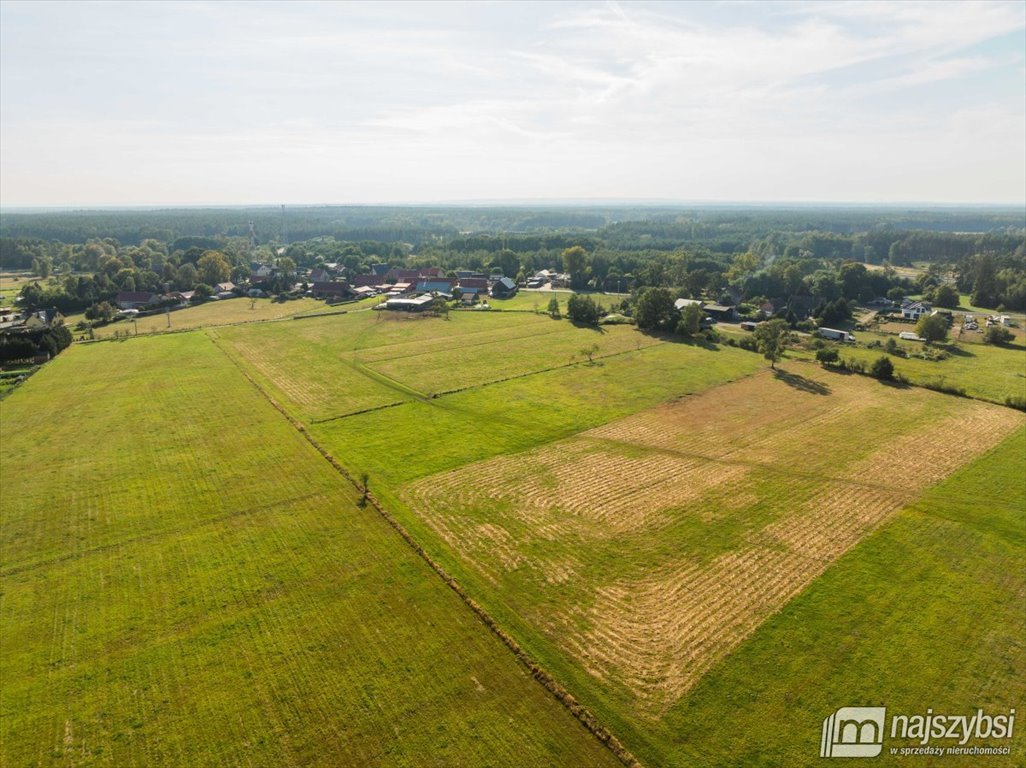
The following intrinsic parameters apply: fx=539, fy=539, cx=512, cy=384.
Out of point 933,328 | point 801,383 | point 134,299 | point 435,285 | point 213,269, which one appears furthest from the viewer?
point 213,269

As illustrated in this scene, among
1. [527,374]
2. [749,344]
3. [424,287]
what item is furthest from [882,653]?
[424,287]

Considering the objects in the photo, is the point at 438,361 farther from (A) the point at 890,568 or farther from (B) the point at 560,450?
(A) the point at 890,568

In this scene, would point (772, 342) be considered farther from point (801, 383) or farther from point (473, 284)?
point (473, 284)

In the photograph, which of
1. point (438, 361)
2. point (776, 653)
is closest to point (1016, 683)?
point (776, 653)

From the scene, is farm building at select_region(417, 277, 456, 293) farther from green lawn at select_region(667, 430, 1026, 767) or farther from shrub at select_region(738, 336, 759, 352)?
green lawn at select_region(667, 430, 1026, 767)

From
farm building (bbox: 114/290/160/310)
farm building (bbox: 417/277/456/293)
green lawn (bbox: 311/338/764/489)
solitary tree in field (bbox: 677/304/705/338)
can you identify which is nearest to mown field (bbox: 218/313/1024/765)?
green lawn (bbox: 311/338/764/489)

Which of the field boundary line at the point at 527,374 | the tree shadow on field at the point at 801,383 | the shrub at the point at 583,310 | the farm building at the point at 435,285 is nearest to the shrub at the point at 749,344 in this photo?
the tree shadow on field at the point at 801,383
